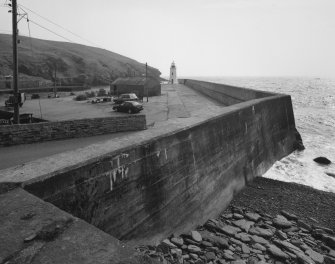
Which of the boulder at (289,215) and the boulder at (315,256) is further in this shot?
the boulder at (289,215)

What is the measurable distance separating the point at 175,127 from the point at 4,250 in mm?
7177

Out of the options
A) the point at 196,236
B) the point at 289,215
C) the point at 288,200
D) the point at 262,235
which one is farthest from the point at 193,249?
the point at 288,200

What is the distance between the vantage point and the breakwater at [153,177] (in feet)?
19.3

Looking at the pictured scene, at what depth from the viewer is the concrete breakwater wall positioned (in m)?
6.11

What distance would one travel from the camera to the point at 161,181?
8648mm

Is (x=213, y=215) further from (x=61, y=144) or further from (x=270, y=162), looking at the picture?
(x=270, y=162)

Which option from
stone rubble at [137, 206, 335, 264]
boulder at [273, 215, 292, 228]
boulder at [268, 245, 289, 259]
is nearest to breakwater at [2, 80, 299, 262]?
stone rubble at [137, 206, 335, 264]

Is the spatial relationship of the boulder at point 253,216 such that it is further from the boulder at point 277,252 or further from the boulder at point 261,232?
the boulder at point 277,252

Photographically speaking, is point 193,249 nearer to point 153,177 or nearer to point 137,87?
point 153,177

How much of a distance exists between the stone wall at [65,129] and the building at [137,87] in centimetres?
2808

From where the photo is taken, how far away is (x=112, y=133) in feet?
56.6

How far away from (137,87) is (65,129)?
32022 mm

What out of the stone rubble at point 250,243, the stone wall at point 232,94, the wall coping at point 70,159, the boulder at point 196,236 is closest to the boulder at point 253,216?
the stone rubble at point 250,243

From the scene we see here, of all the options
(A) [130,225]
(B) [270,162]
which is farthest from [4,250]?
(B) [270,162]
